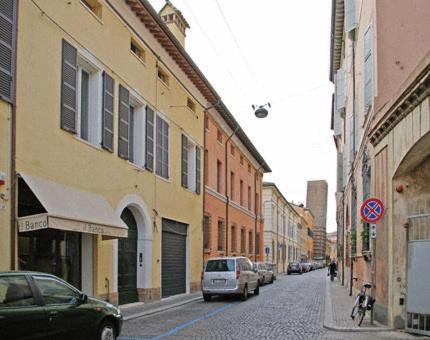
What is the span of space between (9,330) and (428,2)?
13.0 m

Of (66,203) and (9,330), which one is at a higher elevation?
(66,203)

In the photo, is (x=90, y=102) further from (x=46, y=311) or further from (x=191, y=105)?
(x=191, y=105)

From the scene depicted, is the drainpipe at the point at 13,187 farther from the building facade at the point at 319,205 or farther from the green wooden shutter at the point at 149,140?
the building facade at the point at 319,205

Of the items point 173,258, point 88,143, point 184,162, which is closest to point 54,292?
point 88,143

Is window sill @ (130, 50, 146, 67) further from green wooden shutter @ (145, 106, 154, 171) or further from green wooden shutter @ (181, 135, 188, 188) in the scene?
green wooden shutter @ (181, 135, 188, 188)

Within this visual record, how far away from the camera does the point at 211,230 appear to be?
98.1 ft

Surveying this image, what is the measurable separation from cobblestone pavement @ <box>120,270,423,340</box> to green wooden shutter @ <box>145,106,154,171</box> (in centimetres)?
505

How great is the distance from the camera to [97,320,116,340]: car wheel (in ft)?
31.8

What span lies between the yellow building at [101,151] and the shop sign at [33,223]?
0.02 metres

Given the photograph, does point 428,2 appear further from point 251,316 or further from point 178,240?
point 178,240

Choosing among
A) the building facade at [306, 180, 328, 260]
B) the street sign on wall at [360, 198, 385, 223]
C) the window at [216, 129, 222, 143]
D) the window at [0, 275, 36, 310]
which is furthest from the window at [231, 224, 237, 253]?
the building facade at [306, 180, 328, 260]

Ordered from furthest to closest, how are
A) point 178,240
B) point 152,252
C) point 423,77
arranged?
point 178,240 < point 152,252 < point 423,77

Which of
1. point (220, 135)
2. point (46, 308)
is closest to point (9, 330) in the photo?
point (46, 308)

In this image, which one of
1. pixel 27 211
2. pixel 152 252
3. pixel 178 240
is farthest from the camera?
pixel 178 240
